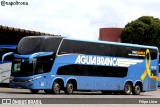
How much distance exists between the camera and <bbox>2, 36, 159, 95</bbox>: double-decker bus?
88.8ft

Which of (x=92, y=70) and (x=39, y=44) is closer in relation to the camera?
(x=39, y=44)

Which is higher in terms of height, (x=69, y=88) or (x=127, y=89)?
(x=69, y=88)

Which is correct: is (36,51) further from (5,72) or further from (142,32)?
(142,32)

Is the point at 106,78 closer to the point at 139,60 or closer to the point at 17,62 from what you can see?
the point at 139,60

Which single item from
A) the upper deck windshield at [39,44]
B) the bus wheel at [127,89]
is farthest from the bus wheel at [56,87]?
the bus wheel at [127,89]

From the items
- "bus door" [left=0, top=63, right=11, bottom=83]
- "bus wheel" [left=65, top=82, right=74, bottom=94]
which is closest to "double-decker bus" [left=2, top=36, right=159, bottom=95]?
"bus wheel" [left=65, top=82, right=74, bottom=94]

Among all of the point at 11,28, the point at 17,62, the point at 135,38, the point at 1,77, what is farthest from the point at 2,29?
the point at 135,38

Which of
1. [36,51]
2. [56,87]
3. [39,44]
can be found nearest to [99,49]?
[56,87]

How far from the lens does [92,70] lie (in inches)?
1169

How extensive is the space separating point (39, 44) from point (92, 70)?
4.37 metres

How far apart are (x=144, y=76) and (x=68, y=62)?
7.69 m

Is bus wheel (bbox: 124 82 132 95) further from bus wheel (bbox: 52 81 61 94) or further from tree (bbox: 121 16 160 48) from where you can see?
tree (bbox: 121 16 160 48)

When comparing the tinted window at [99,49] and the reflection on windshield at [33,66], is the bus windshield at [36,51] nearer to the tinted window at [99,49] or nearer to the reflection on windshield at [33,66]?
the reflection on windshield at [33,66]

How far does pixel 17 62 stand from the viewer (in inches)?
1081
